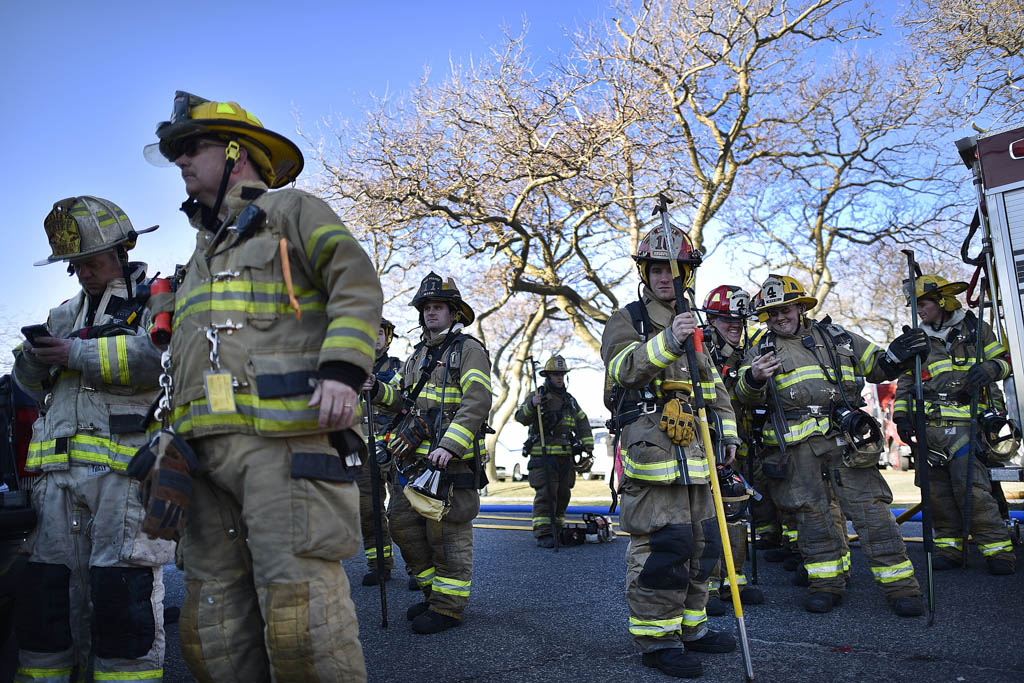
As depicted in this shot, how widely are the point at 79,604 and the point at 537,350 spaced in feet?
105

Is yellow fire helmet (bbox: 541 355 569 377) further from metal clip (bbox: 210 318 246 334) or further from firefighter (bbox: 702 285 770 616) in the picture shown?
metal clip (bbox: 210 318 246 334)

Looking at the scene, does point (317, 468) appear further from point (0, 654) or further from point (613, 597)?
point (613, 597)

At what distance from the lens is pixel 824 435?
18.8 ft

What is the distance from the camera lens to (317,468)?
2.52 metres

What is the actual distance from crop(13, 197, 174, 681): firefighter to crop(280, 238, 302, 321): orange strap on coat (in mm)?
1030

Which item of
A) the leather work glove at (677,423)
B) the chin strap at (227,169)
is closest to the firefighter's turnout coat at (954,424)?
the leather work glove at (677,423)

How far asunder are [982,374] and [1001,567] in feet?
5.12

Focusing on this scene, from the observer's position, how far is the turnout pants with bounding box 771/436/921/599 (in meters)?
5.29

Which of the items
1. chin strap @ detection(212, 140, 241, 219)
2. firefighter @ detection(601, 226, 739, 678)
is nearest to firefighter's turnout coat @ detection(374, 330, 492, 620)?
firefighter @ detection(601, 226, 739, 678)

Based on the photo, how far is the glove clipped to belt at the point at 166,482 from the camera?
2.41 metres

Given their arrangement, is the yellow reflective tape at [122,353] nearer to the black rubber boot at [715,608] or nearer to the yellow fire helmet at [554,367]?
the black rubber boot at [715,608]

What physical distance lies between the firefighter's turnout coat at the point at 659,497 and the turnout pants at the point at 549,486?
16.2 feet

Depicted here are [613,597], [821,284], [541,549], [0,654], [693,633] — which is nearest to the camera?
[0,654]

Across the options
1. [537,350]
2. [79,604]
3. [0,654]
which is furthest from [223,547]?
[537,350]
